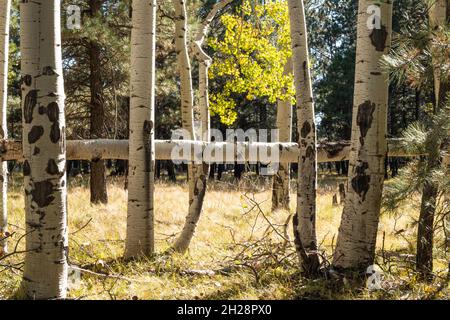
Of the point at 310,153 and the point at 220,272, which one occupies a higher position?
the point at 310,153

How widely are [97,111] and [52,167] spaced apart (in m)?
8.87

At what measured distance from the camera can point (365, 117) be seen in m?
3.91

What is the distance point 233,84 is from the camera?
1109 cm

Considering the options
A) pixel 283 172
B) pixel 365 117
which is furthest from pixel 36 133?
pixel 283 172

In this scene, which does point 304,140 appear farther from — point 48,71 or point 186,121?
point 186,121

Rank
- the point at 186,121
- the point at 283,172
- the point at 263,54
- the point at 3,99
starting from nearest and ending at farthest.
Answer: the point at 3,99, the point at 186,121, the point at 283,172, the point at 263,54

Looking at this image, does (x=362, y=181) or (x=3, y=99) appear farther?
(x=3, y=99)

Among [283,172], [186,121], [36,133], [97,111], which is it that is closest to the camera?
[36,133]

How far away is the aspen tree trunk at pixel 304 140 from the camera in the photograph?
14.2ft

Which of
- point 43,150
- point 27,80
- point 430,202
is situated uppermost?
point 27,80

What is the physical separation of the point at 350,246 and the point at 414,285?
65 cm

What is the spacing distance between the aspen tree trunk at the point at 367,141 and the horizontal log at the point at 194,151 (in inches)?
77.2

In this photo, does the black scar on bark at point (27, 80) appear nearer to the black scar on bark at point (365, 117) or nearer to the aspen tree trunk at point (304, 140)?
the aspen tree trunk at point (304, 140)

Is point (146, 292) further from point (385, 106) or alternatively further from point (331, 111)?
point (331, 111)
